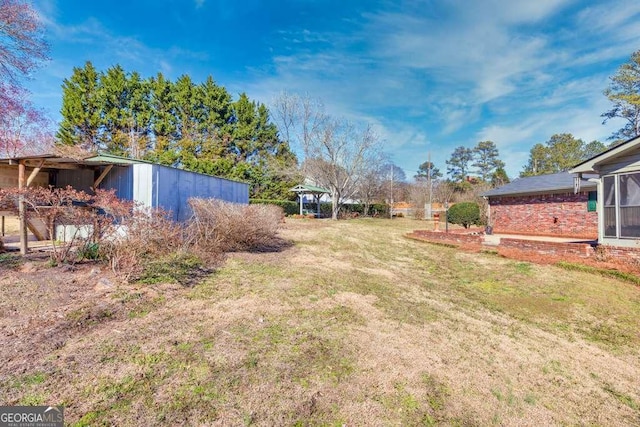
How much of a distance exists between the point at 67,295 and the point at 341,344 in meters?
3.65

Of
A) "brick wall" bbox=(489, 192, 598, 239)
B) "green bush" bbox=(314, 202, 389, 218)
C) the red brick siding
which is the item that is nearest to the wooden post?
the red brick siding

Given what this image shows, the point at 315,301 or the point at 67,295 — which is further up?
the point at 67,295

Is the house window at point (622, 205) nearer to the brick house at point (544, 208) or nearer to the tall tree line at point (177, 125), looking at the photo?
the brick house at point (544, 208)

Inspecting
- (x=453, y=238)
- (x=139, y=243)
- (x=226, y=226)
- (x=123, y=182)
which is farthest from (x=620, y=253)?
(x=123, y=182)

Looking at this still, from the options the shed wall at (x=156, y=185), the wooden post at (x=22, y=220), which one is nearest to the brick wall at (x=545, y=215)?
the shed wall at (x=156, y=185)

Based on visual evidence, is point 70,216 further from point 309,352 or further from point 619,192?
point 619,192

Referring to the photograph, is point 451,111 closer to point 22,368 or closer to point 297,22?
point 297,22

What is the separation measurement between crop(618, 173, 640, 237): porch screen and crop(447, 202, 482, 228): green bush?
37.9ft

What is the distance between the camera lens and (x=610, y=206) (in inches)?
305

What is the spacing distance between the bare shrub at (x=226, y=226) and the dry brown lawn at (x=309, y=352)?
1654 millimetres

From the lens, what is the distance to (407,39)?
13.1 m

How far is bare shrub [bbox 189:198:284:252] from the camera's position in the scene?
22.9 feet

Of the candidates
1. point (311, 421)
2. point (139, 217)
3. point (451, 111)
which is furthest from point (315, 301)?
point (451, 111)

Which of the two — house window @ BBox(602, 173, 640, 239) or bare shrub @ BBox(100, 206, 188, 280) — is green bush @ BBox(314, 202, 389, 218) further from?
bare shrub @ BBox(100, 206, 188, 280)
